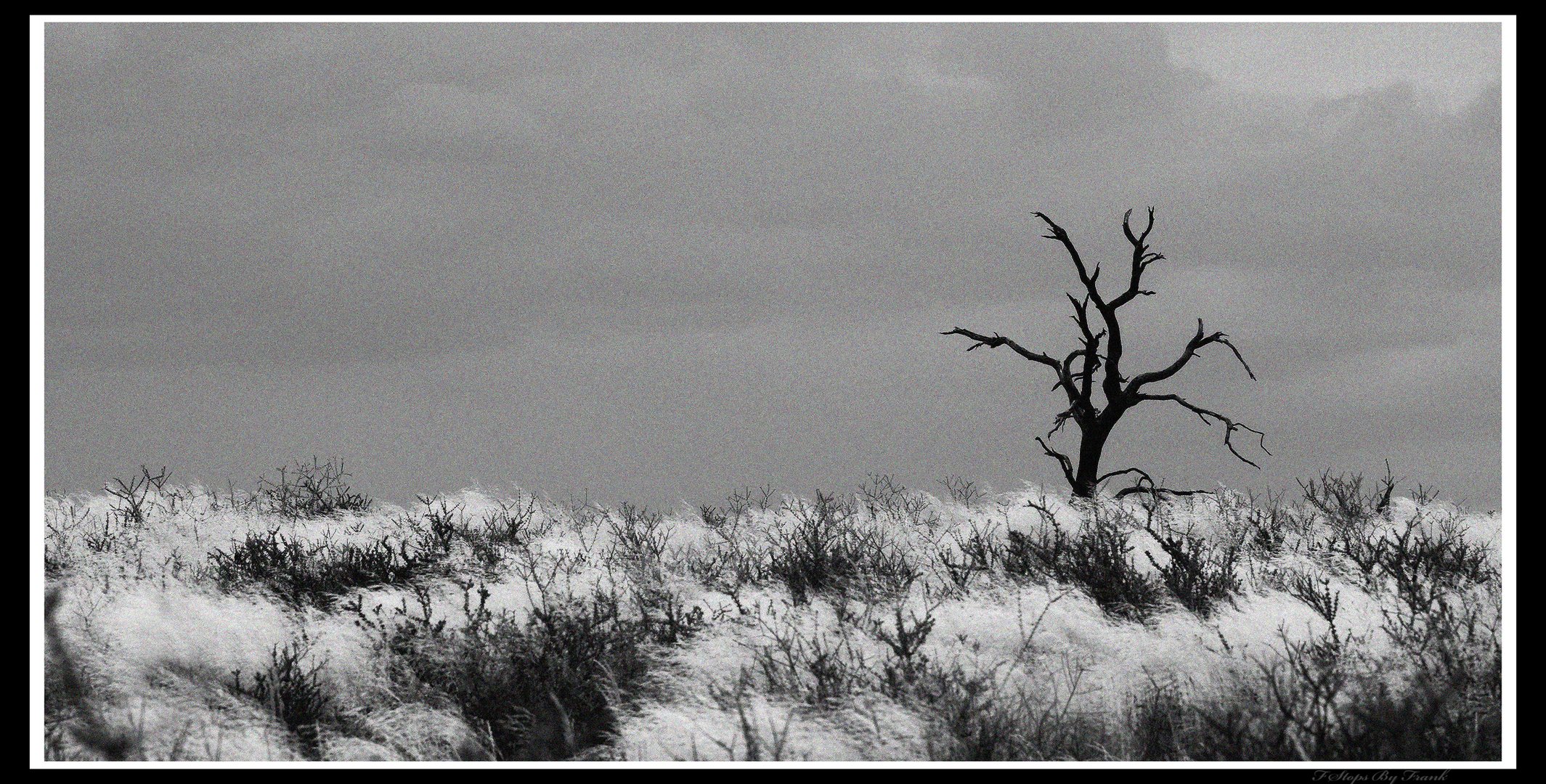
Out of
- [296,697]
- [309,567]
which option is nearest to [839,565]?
[296,697]

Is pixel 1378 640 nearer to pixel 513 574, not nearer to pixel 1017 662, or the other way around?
pixel 1017 662

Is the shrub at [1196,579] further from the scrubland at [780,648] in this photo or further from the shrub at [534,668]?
the shrub at [534,668]

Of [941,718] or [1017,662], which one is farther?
[1017,662]

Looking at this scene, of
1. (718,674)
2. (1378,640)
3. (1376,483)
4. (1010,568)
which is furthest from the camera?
(1376,483)

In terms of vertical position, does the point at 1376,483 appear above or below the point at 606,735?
above

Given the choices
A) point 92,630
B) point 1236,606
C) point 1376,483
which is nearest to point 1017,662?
point 1236,606

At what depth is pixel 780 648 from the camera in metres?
5.53

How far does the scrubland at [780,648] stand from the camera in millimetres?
5039

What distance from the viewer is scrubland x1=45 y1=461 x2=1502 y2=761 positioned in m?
5.04

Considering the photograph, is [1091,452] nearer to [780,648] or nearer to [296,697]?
[780,648]

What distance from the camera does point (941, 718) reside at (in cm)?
499

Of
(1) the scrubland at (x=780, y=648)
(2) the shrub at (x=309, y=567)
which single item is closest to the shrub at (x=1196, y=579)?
(1) the scrubland at (x=780, y=648)

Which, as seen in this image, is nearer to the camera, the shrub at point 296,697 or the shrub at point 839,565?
the shrub at point 296,697

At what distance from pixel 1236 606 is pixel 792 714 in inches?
124
